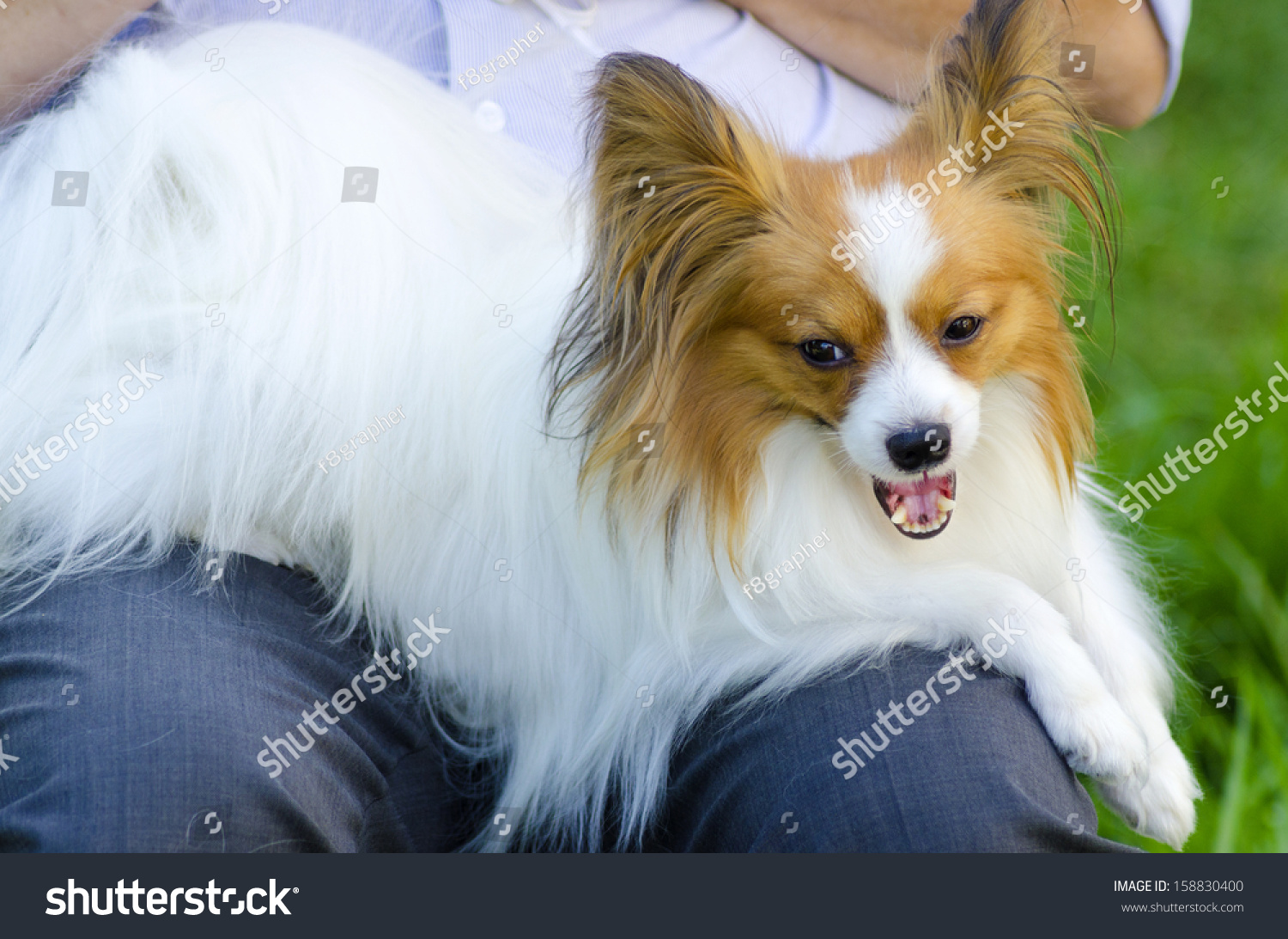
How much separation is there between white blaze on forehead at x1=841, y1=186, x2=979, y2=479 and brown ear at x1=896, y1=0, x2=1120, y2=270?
0.49 ft

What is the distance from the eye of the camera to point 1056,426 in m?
1.62

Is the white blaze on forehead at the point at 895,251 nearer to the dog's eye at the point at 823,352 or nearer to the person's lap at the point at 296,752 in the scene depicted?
the dog's eye at the point at 823,352

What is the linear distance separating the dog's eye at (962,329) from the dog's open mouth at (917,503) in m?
0.20

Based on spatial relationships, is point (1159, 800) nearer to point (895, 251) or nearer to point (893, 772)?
point (893, 772)

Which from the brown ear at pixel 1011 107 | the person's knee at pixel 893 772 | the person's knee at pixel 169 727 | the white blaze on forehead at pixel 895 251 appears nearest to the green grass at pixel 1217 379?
the brown ear at pixel 1011 107

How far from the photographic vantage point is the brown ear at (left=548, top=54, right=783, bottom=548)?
4.85 ft

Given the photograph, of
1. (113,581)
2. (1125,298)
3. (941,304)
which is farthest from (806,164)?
(1125,298)

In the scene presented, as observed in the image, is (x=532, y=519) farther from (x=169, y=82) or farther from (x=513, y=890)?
(x=169, y=82)

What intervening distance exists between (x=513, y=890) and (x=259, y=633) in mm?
504

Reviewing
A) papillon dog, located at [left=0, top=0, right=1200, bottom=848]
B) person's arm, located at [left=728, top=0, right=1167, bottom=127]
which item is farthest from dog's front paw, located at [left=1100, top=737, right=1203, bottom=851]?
person's arm, located at [left=728, top=0, right=1167, bottom=127]

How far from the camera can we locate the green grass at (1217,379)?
2443 mm

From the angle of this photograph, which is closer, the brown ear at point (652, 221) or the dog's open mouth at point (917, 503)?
the brown ear at point (652, 221)

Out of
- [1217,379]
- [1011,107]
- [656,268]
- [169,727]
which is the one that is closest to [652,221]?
[656,268]

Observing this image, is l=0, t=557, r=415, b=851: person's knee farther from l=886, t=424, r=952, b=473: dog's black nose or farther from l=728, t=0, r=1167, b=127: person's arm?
l=728, t=0, r=1167, b=127: person's arm
